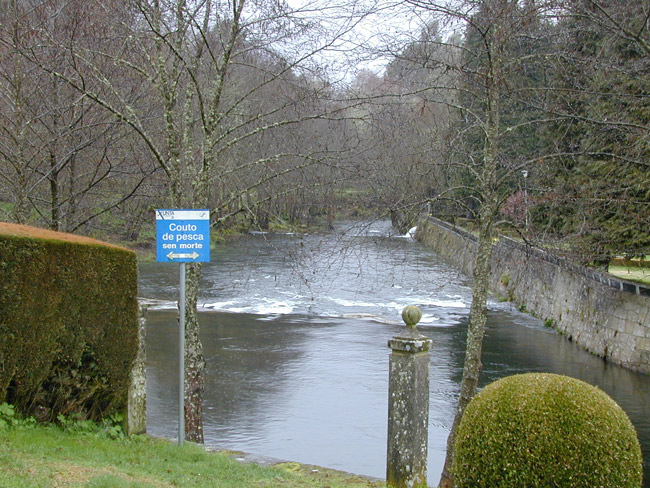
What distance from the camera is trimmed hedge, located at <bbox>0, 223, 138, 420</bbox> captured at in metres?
6.66

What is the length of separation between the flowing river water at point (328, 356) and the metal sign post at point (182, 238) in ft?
5.16

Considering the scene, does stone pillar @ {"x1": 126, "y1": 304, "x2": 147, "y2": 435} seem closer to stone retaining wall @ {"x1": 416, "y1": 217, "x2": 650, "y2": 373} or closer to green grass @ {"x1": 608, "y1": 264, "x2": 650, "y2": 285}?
stone retaining wall @ {"x1": 416, "y1": 217, "x2": 650, "y2": 373}

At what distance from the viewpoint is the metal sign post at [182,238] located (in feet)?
26.7

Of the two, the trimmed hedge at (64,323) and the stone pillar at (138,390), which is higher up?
the trimmed hedge at (64,323)

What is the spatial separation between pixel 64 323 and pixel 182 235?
66.1 inches

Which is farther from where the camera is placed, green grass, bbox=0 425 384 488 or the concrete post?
the concrete post

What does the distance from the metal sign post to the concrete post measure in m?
2.52

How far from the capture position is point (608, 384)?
53.0 feet

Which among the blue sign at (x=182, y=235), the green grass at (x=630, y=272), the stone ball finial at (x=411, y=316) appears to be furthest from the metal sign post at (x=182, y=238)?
the green grass at (x=630, y=272)

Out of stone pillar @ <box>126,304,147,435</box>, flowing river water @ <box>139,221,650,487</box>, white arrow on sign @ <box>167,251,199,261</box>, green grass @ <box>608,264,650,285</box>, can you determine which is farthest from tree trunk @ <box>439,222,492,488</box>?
green grass @ <box>608,264,650,285</box>

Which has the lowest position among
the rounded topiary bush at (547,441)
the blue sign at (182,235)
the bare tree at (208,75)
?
the rounded topiary bush at (547,441)

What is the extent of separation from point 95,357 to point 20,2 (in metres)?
6.54

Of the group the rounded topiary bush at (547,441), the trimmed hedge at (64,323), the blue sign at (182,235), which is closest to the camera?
the rounded topiary bush at (547,441)

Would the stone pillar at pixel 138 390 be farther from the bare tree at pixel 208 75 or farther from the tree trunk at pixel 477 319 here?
the tree trunk at pixel 477 319
